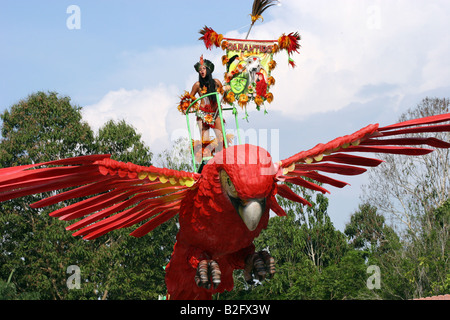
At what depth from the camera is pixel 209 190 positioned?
15.1ft

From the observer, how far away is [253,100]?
20.2 ft

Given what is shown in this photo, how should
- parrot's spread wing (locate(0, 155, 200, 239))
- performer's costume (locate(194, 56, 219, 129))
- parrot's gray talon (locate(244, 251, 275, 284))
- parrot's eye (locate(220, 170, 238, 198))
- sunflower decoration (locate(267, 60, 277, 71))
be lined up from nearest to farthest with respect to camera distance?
parrot's spread wing (locate(0, 155, 200, 239)) → parrot's eye (locate(220, 170, 238, 198)) → parrot's gray talon (locate(244, 251, 275, 284)) → performer's costume (locate(194, 56, 219, 129)) → sunflower decoration (locate(267, 60, 277, 71))

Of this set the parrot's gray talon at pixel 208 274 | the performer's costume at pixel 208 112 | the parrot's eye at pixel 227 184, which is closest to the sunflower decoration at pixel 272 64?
the performer's costume at pixel 208 112

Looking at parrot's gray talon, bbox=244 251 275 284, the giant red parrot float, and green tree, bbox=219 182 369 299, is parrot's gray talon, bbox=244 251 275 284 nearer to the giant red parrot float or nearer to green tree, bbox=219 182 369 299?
the giant red parrot float

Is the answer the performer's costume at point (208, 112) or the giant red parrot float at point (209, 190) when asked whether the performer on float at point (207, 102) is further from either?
the giant red parrot float at point (209, 190)

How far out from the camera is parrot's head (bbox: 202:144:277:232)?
165 inches

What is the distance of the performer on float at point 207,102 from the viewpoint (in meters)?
6.07

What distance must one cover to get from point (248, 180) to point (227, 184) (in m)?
0.26

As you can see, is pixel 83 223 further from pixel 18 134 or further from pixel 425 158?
pixel 425 158

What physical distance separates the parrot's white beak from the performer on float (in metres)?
1.93

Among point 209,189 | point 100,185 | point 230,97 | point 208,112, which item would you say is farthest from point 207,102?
point 100,185

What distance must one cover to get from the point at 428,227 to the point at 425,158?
3133 mm

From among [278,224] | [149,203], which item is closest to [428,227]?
[278,224]

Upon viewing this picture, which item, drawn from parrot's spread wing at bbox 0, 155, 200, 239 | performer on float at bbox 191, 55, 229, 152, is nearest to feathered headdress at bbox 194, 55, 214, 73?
performer on float at bbox 191, 55, 229, 152
